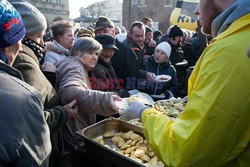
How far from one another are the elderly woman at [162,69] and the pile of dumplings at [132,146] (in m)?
1.76

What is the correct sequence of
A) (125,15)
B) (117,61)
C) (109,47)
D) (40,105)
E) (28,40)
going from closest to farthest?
(40,105) → (28,40) → (109,47) → (117,61) → (125,15)

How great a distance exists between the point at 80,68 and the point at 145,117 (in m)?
1.00

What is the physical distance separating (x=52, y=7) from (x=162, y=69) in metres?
30.8

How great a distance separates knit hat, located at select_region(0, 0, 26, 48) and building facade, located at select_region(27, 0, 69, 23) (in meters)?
29.9

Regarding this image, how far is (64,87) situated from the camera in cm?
186

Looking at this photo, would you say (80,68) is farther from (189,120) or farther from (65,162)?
(189,120)

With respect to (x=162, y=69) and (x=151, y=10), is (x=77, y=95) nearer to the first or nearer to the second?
(x=162, y=69)

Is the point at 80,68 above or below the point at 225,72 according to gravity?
below

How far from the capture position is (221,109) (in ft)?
2.75

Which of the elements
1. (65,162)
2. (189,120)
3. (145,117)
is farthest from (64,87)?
(189,120)

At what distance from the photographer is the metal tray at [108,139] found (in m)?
1.46

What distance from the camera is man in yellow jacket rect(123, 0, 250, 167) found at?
2.70 ft

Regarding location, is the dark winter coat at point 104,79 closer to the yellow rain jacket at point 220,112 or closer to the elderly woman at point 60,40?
the elderly woman at point 60,40

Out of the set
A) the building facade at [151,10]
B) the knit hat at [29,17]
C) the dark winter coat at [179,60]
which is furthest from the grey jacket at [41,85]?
the building facade at [151,10]
